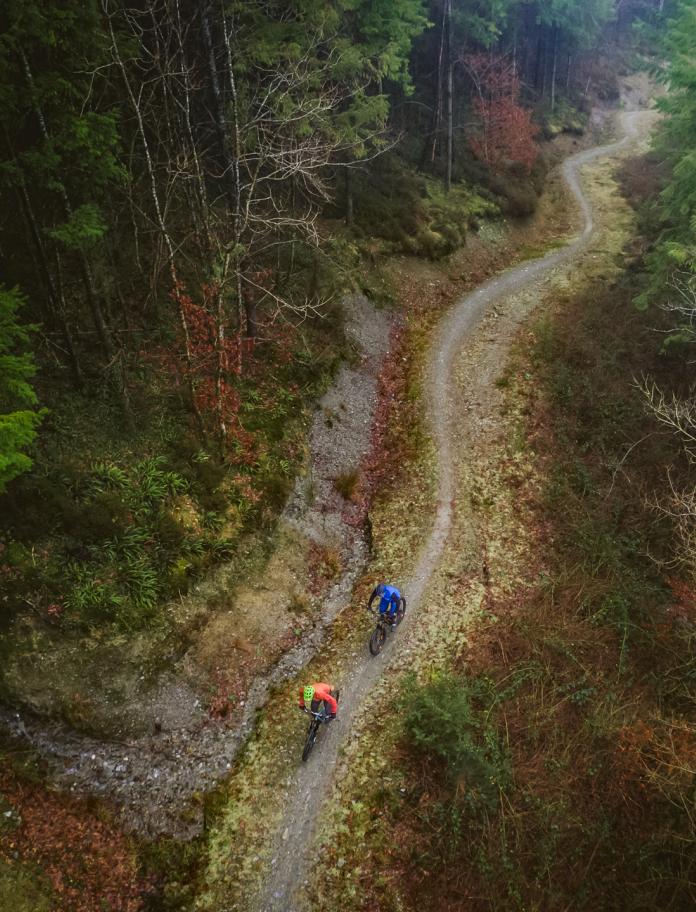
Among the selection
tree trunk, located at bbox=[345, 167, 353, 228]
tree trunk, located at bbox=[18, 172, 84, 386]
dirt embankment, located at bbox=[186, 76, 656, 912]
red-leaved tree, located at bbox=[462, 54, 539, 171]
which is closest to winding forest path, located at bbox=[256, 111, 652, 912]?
dirt embankment, located at bbox=[186, 76, 656, 912]

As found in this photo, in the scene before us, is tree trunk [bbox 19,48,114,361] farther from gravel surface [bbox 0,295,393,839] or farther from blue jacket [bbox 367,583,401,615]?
blue jacket [bbox 367,583,401,615]

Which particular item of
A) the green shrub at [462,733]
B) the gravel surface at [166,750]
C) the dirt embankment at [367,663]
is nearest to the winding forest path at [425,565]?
the dirt embankment at [367,663]

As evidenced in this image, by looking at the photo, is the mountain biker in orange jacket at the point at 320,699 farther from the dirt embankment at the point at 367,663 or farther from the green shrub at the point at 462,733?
the green shrub at the point at 462,733

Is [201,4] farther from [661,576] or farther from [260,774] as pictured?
[661,576]

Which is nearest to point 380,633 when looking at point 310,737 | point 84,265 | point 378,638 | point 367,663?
point 378,638

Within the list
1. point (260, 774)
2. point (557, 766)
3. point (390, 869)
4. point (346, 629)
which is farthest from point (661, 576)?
point (260, 774)

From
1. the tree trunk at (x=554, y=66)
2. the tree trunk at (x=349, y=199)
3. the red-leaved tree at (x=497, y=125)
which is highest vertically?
the tree trunk at (x=554, y=66)

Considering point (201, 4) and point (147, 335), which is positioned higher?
point (201, 4)
